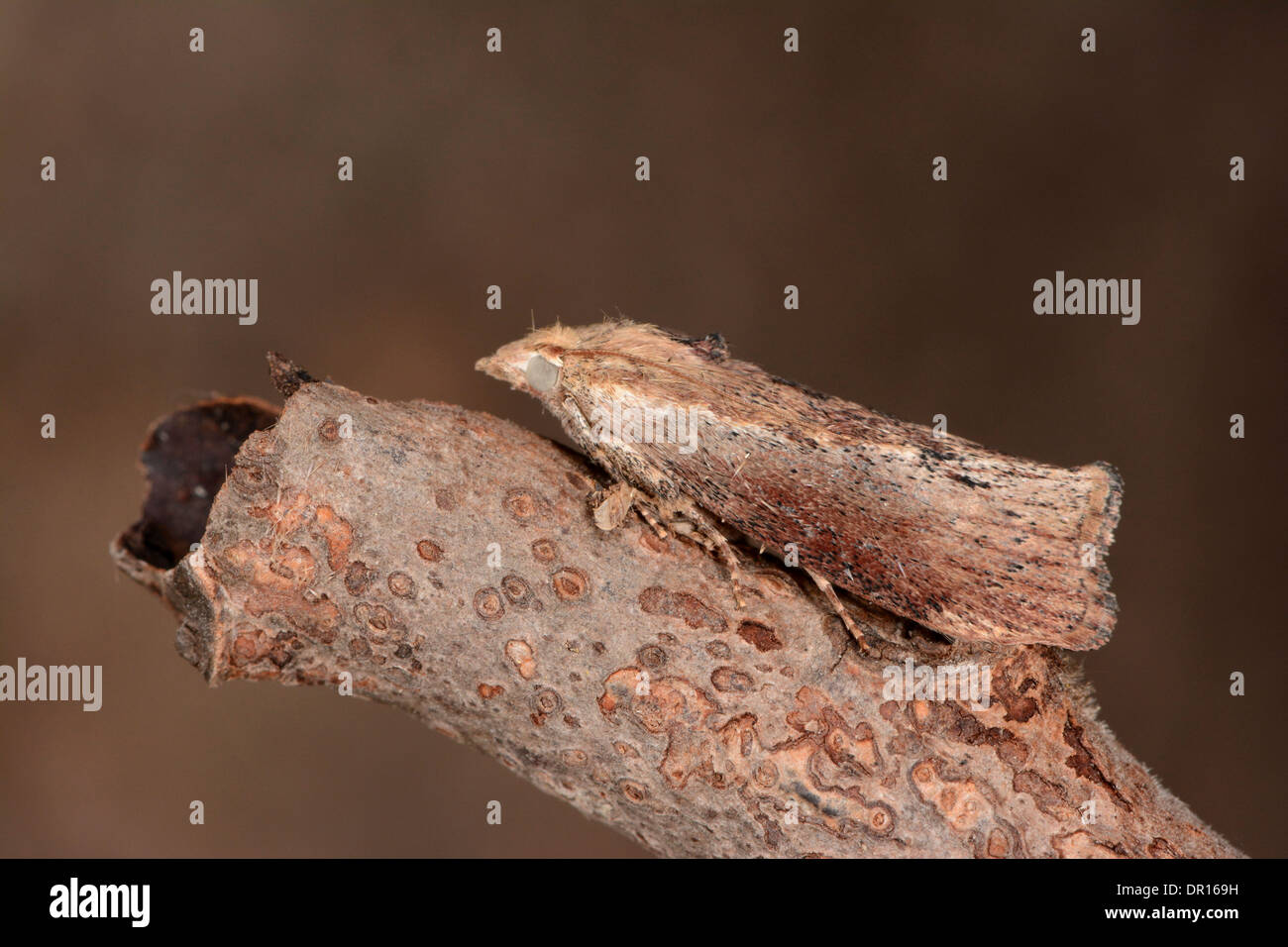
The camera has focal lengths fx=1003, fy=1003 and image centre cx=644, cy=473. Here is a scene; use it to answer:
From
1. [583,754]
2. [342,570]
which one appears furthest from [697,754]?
[342,570]

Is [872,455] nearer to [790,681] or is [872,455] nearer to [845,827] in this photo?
[790,681]

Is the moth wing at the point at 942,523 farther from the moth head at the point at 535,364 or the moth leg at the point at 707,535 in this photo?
the moth head at the point at 535,364

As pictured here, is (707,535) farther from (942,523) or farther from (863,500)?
(942,523)

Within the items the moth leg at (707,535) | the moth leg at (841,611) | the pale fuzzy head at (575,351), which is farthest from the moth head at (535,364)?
the moth leg at (841,611)

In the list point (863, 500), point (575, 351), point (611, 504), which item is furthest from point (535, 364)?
point (863, 500)

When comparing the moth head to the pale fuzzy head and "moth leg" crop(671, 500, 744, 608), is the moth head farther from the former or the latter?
"moth leg" crop(671, 500, 744, 608)

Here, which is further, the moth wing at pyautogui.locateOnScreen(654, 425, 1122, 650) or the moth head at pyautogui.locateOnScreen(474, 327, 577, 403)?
the moth head at pyautogui.locateOnScreen(474, 327, 577, 403)

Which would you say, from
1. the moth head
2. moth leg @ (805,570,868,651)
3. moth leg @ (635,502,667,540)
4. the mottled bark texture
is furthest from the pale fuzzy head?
moth leg @ (805,570,868,651)
